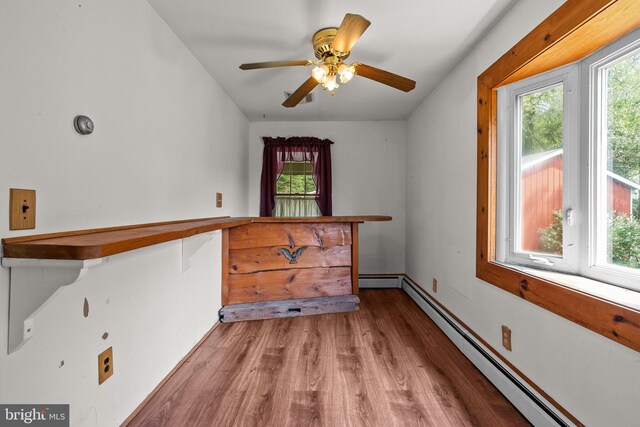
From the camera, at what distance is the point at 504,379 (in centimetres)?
156

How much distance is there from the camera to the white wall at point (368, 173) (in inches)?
144

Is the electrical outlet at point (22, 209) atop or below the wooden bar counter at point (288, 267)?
atop

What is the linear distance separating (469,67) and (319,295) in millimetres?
2321

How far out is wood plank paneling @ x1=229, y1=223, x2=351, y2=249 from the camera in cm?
258

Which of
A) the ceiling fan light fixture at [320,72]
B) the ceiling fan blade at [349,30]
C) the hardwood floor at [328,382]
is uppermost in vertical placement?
the ceiling fan blade at [349,30]

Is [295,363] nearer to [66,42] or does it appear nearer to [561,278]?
[561,278]

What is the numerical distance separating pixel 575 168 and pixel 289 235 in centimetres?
209

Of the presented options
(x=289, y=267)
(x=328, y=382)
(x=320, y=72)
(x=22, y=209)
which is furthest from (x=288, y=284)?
(x=22, y=209)

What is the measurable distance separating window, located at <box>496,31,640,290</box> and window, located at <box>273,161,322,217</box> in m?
2.30

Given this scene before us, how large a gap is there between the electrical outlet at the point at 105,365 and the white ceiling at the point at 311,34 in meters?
1.84

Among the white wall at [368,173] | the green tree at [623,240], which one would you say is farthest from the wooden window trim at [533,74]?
the white wall at [368,173]

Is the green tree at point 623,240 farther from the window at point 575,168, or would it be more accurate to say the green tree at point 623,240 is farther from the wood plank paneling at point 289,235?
the wood plank paneling at point 289,235

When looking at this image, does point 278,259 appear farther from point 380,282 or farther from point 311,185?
point 380,282


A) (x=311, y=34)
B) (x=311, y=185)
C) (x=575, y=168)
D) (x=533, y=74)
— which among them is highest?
(x=311, y=34)
